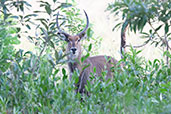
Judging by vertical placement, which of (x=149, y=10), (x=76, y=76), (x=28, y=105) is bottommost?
(x=28, y=105)

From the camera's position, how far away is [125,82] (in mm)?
4094

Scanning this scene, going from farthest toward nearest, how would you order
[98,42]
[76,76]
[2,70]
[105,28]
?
[105,28]
[98,42]
[2,70]
[76,76]

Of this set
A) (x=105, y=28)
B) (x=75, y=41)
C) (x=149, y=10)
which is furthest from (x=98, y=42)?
(x=105, y=28)

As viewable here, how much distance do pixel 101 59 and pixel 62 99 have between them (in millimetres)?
4676

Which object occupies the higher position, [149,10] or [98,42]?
[149,10]

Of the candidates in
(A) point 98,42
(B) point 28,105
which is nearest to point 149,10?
(B) point 28,105

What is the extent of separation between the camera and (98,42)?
34.9 ft

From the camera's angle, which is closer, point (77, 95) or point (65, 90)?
point (65, 90)

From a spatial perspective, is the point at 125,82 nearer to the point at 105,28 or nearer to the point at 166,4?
the point at 166,4

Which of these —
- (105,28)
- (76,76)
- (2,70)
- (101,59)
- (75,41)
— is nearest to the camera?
(76,76)

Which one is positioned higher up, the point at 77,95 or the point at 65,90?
the point at 65,90

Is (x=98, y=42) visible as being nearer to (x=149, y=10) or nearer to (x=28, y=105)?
(x=149, y=10)

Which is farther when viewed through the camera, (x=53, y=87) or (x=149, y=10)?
(x=149, y=10)

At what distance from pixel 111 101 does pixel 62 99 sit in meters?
0.63
